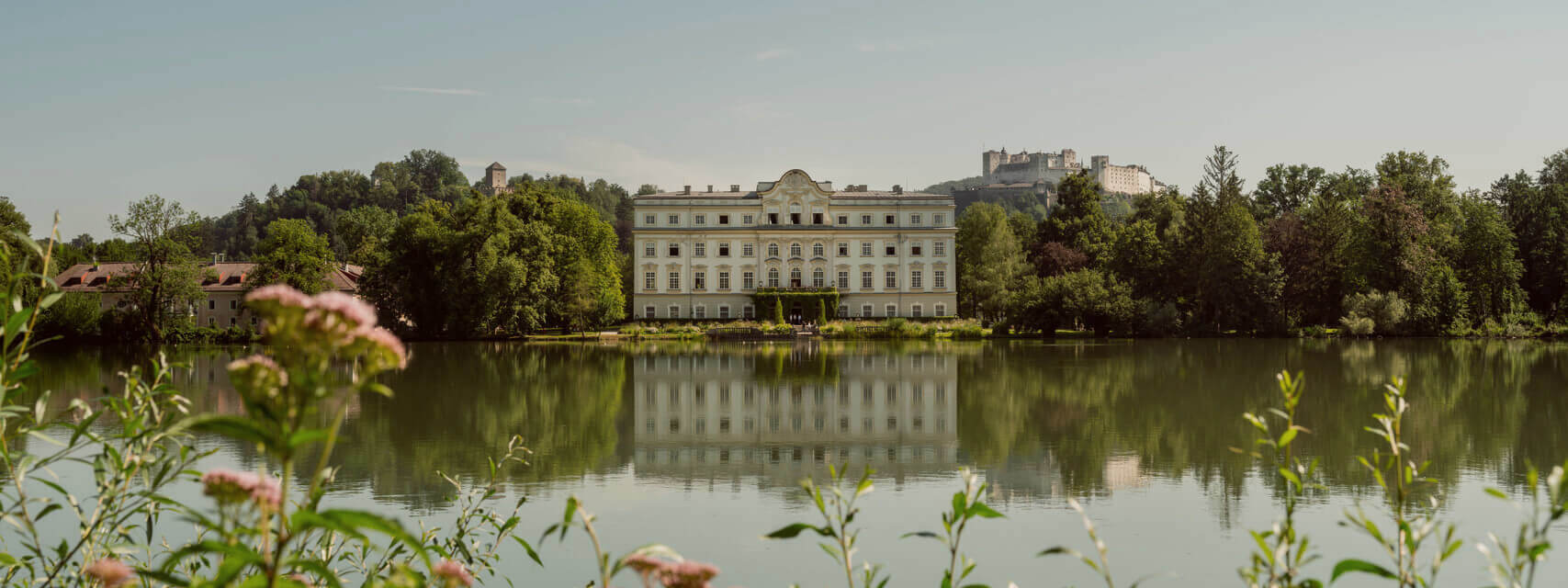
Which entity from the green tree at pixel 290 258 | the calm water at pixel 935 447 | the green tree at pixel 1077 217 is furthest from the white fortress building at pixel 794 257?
the calm water at pixel 935 447

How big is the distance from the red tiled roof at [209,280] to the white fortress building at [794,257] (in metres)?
13.1

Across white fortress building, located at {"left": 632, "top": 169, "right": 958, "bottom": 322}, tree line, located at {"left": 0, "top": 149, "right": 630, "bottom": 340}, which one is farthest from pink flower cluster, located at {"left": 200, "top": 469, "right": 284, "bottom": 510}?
white fortress building, located at {"left": 632, "top": 169, "right": 958, "bottom": 322}

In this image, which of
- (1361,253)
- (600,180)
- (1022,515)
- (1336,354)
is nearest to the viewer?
(1022,515)

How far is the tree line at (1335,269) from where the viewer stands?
133 feet

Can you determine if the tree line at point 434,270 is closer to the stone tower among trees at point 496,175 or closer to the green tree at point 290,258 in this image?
the green tree at point 290,258

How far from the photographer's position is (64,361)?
1139 inches

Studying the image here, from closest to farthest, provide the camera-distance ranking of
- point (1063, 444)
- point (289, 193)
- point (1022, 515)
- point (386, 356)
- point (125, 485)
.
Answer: point (386, 356)
point (125, 485)
point (1022, 515)
point (1063, 444)
point (289, 193)

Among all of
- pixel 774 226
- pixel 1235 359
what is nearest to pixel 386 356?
pixel 1235 359

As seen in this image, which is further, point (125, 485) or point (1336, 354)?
point (1336, 354)

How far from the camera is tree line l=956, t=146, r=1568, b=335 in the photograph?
1591 inches

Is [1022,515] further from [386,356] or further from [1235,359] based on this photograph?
[1235,359]

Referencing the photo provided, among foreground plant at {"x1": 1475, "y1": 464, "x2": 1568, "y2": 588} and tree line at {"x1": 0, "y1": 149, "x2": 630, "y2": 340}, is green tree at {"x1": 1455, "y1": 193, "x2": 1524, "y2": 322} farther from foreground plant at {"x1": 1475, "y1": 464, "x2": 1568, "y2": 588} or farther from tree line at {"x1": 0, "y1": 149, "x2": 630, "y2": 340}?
foreground plant at {"x1": 1475, "y1": 464, "x2": 1568, "y2": 588}

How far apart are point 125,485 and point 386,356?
54.0 inches

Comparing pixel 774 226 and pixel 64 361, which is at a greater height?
pixel 774 226
